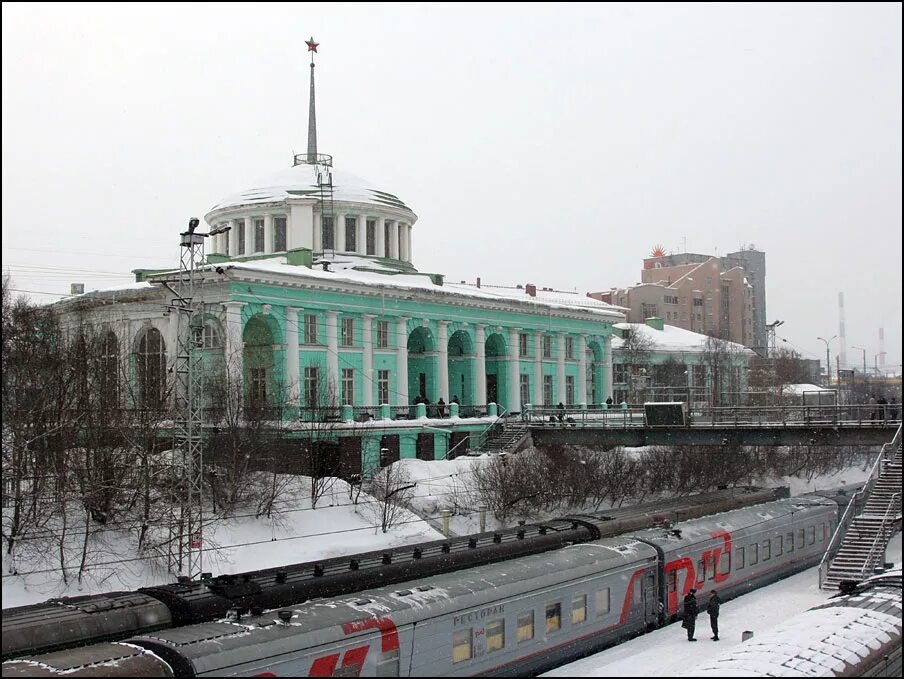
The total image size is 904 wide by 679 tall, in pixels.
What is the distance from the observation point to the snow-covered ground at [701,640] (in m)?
20.4

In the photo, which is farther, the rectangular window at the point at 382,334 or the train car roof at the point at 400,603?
the rectangular window at the point at 382,334

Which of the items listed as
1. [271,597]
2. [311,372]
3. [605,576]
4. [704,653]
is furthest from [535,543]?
[311,372]

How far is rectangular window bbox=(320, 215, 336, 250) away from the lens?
59.7 m

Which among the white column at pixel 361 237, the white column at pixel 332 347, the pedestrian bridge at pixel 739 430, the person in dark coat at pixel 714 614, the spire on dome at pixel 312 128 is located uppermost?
the spire on dome at pixel 312 128

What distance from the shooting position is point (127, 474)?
3384cm

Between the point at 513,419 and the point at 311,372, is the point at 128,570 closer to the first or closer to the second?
the point at 311,372

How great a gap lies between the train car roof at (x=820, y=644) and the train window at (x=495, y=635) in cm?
444

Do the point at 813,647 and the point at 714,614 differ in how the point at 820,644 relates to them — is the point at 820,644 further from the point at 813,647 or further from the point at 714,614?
the point at 714,614

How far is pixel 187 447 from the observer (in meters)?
27.9

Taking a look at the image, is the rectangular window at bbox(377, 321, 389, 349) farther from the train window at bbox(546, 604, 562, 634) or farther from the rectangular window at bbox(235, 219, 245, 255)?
the train window at bbox(546, 604, 562, 634)

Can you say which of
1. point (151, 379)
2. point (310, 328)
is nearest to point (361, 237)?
point (310, 328)

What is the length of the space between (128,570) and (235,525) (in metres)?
5.52

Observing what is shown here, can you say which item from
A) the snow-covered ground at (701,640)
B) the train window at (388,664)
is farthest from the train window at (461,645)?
the snow-covered ground at (701,640)

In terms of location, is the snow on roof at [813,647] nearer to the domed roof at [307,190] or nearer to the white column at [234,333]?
the white column at [234,333]
